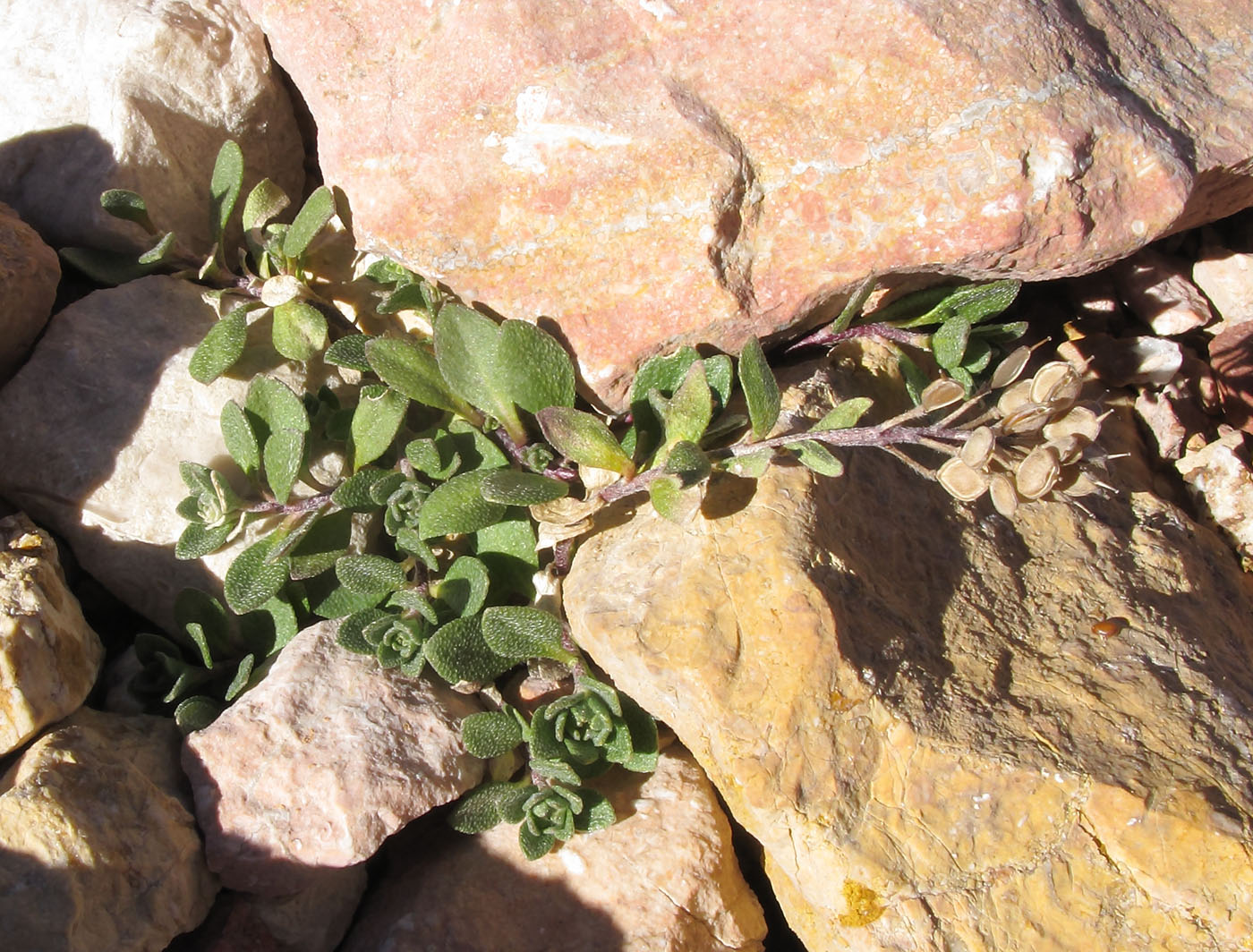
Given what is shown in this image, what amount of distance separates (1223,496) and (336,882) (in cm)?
305

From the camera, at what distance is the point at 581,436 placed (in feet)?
8.82

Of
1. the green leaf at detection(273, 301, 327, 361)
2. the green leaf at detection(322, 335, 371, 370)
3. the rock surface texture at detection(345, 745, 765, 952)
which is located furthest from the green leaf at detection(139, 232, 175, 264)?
the rock surface texture at detection(345, 745, 765, 952)

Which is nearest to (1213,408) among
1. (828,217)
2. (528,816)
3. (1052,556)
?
(1052,556)

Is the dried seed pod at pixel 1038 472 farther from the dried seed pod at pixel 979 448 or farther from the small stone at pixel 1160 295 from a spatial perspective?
the small stone at pixel 1160 295

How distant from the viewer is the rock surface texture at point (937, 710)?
92.7 inches

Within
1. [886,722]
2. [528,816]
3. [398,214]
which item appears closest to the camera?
[886,722]

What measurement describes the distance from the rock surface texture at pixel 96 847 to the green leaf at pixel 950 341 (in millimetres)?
2403

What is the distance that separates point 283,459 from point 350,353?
0.37 m

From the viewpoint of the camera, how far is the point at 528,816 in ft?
8.73

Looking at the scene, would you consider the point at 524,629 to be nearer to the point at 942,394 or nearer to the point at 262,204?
the point at 942,394

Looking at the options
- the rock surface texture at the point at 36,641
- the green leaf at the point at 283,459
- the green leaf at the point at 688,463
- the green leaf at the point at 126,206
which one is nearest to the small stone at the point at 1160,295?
the green leaf at the point at 688,463

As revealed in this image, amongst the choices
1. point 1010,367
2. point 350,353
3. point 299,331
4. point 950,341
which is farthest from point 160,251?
point 1010,367

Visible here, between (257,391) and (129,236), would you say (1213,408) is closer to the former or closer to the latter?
(257,391)

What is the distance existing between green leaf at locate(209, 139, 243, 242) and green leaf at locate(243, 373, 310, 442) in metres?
0.64
